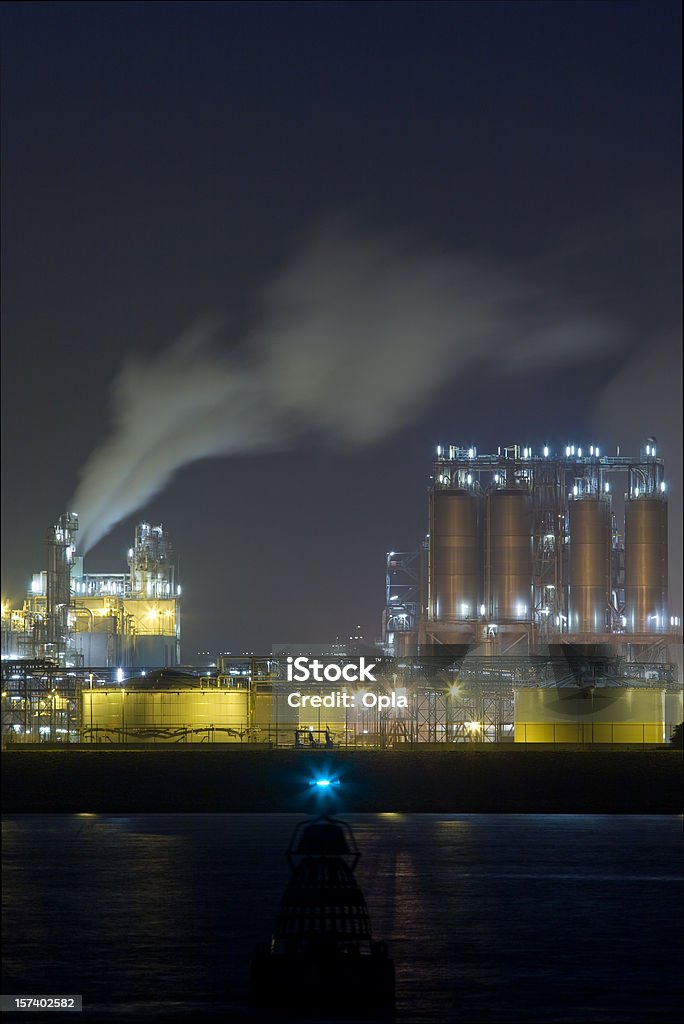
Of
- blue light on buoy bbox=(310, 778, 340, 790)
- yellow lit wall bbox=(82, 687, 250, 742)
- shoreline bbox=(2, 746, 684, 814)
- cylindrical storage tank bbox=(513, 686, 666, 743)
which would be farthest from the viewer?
yellow lit wall bbox=(82, 687, 250, 742)

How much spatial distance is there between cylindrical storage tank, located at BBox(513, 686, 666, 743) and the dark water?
1224 cm

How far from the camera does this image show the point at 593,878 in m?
45.0

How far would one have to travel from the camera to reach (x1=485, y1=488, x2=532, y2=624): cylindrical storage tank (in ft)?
288

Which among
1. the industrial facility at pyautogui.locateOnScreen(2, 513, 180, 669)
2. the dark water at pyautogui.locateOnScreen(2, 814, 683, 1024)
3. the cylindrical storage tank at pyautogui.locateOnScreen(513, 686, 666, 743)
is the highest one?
the industrial facility at pyautogui.locateOnScreen(2, 513, 180, 669)

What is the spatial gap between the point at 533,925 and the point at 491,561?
52.3 meters

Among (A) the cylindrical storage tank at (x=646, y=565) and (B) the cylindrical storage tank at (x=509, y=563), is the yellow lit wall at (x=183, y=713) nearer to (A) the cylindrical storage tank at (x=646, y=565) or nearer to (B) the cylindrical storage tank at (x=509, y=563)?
(B) the cylindrical storage tank at (x=509, y=563)

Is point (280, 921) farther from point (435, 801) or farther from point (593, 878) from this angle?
point (435, 801)

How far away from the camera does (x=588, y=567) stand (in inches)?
3509

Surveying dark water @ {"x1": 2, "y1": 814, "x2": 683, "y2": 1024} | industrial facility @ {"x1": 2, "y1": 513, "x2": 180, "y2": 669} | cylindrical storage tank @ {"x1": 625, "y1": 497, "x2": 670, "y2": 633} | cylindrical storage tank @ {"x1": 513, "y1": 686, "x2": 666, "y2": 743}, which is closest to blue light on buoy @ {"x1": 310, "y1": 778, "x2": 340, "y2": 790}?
dark water @ {"x1": 2, "y1": 814, "x2": 683, "y2": 1024}

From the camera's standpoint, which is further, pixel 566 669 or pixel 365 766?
pixel 566 669

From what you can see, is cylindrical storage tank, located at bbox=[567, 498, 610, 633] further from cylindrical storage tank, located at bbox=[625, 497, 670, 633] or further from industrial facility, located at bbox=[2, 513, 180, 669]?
industrial facility, located at bbox=[2, 513, 180, 669]

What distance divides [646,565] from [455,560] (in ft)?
34.5

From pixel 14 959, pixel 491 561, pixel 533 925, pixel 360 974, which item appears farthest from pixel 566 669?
pixel 360 974

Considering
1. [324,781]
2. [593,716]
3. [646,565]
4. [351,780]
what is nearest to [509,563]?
[646,565]
